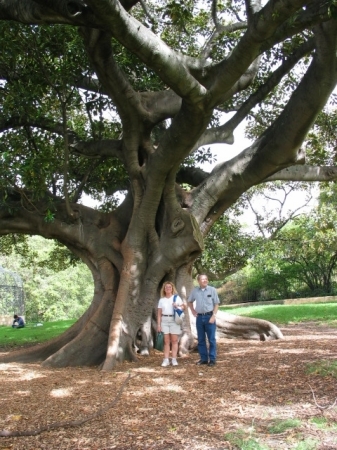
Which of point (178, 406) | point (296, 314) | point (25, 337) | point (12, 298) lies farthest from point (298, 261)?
point (178, 406)

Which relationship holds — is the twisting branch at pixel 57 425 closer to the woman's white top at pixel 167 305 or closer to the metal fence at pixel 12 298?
the woman's white top at pixel 167 305

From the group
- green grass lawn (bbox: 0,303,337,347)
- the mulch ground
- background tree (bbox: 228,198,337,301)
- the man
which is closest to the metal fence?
green grass lawn (bbox: 0,303,337,347)

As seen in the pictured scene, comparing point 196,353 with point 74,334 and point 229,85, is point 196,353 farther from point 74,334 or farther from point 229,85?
point 229,85

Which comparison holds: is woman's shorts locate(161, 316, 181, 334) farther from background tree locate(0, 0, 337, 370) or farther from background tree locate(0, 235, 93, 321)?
background tree locate(0, 235, 93, 321)

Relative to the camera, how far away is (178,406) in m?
4.86

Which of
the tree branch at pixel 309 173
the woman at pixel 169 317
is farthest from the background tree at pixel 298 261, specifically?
the woman at pixel 169 317

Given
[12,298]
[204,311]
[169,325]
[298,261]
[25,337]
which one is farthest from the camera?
[298,261]

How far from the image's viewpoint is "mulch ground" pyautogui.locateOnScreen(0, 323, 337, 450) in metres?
3.90

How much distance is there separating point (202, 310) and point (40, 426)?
3675mm

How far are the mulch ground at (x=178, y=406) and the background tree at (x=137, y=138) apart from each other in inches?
54.7

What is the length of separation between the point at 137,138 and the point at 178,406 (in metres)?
5.38

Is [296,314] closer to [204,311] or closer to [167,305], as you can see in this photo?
[204,311]

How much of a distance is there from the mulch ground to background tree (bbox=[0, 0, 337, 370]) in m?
1.39

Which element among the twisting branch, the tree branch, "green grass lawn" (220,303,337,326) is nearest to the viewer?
the twisting branch
